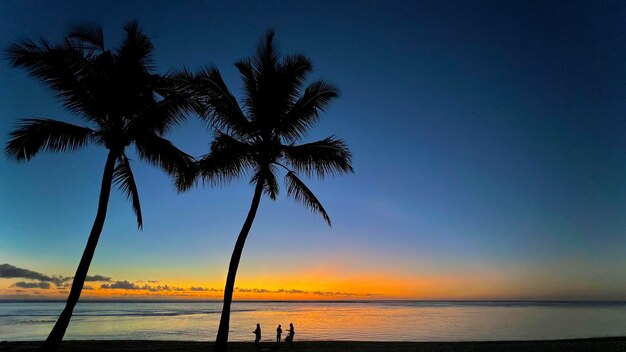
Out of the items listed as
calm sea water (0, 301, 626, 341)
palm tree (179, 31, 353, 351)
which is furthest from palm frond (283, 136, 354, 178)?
calm sea water (0, 301, 626, 341)

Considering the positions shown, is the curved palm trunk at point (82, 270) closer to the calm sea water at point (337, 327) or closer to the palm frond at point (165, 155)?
the palm frond at point (165, 155)

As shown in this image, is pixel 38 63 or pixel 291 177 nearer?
pixel 38 63

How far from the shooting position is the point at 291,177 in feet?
47.6

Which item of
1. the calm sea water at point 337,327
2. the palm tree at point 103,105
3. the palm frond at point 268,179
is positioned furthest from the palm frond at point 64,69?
the calm sea water at point 337,327

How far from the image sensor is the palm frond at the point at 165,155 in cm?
1279

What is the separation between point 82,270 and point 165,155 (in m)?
4.05

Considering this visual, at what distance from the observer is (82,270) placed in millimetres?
11078

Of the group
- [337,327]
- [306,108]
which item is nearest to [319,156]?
[306,108]

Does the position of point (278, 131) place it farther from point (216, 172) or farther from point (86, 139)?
point (86, 139)

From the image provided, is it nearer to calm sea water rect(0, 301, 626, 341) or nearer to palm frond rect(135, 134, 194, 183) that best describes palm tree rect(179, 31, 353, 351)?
palm frond rect(135, 134, 194, 183)

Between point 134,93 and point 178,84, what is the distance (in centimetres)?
131

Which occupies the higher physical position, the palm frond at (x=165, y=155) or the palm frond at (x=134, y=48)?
the palm frond at (x=134, y=48)

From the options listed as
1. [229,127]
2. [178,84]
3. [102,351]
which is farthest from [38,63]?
[102,351]

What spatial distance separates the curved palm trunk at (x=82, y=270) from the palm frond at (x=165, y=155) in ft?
3.67
